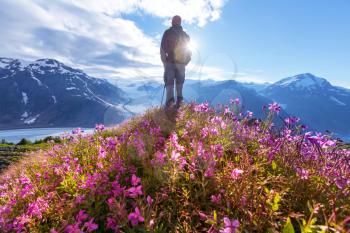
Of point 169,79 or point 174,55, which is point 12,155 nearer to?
point 169,79

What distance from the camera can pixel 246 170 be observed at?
3.20 meters

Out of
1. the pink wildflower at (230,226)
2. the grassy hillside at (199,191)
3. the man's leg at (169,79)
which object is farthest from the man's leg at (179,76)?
the pink wildflower at (230,226)

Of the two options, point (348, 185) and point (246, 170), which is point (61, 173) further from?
point (348, 185)

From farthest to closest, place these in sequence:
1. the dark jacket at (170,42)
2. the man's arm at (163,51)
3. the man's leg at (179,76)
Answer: the man's leg at (179,76)
the man's arm at (163,51)
the dark jacket at (170,42)

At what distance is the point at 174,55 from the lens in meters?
12.3

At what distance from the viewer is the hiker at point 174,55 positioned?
484 inches

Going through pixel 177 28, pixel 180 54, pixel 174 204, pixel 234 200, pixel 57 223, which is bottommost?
pixel 57 223

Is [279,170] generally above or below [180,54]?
below

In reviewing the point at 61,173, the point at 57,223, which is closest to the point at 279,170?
the point at 57,223

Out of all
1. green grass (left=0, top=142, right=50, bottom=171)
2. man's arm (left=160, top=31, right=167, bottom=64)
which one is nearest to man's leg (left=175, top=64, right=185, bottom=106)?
man's arm (left=160, top=31, right=167, bottom=64)

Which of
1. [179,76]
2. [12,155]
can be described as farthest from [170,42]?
[12,155]

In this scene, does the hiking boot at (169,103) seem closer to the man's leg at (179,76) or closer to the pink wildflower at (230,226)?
the man's leg at (179,76)

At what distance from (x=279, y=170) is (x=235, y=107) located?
3.48m

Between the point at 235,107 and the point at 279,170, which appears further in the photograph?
the point at 235,107
